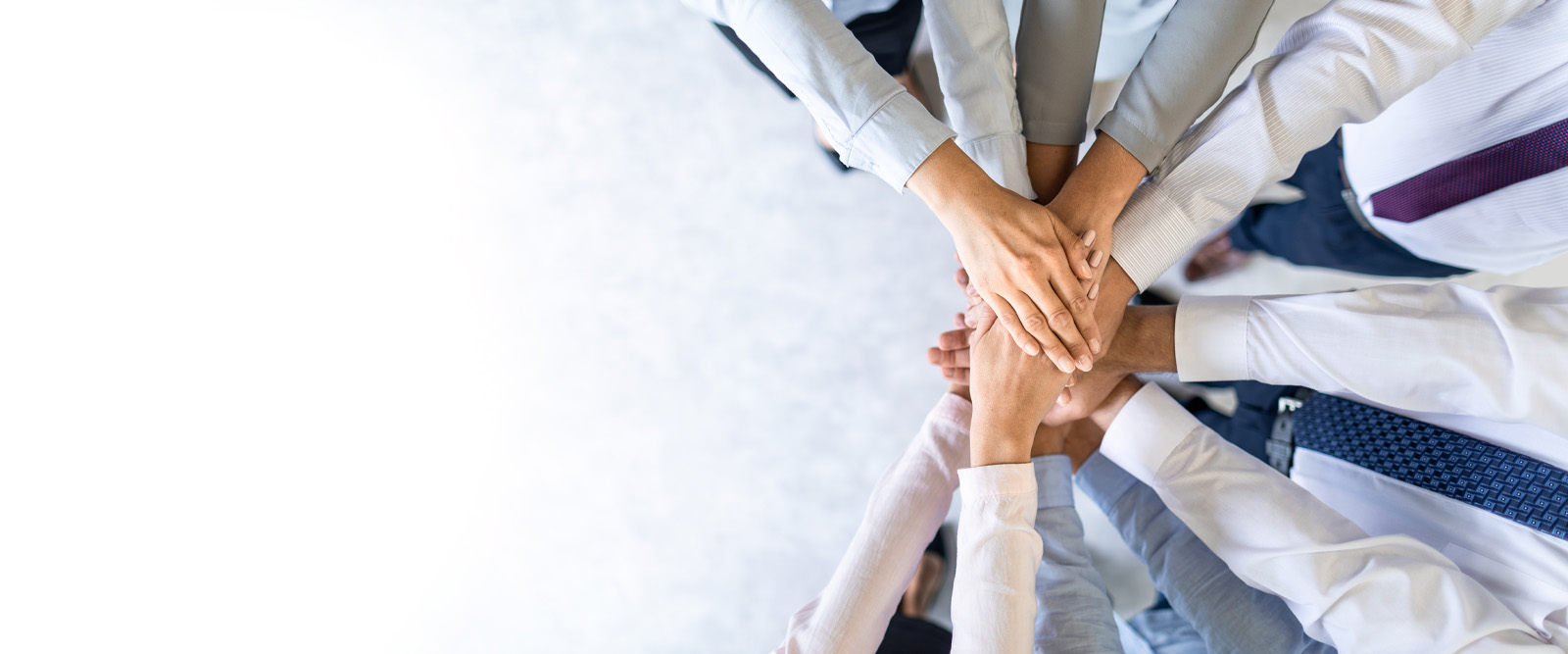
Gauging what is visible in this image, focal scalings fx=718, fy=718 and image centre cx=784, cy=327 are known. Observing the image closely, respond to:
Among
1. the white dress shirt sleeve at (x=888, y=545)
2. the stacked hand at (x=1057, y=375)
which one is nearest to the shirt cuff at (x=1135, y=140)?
the stacked hand at (x=1057, y=375)

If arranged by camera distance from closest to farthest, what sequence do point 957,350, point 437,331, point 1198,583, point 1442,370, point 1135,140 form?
point 1442,370
point 1135,140
point 1198,583
point 957,350
point 437,331

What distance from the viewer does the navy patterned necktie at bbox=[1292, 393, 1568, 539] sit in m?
0.80

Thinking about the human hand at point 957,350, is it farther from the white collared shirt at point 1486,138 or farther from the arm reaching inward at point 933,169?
the white collared shirt at point 1486,138

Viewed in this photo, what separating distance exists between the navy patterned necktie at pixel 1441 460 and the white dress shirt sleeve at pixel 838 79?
723 mm

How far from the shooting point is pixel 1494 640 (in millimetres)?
769

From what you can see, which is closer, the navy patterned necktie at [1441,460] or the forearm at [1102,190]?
the navy patterned necktie at [1441,460]

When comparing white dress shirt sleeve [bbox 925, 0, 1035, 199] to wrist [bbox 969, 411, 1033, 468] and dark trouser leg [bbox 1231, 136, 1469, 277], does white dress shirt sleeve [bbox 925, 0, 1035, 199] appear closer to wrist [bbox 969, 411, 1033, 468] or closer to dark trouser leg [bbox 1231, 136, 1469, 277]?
wrist [bbox 969, 411, 1033, 468]

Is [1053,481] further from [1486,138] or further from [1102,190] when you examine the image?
[1486,138]

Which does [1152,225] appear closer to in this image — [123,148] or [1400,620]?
[1400,620]

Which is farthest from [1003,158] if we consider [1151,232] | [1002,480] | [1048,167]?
[1002,480]

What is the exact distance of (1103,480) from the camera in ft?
3.88

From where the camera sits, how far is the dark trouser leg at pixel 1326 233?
3.72 feet

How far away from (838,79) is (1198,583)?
0.86 metres

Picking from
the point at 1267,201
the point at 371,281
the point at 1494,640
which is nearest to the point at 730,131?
the point at 371,281
